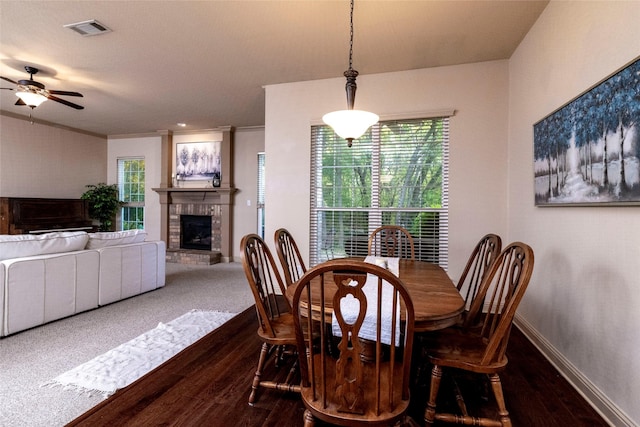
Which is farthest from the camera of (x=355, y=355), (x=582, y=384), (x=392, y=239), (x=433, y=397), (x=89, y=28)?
(x=392, y=239)

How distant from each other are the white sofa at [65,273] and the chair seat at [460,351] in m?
3.34

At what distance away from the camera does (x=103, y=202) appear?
22.1ft

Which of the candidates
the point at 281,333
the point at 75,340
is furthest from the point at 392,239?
the point at 75,340

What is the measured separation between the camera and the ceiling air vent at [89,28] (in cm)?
267

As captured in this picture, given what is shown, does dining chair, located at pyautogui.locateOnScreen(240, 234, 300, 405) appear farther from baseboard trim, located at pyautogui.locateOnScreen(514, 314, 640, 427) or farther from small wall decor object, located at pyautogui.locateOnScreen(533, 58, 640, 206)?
small wall decor object, located at pyautogui.locateOnScreen(533, 58, 640, 206)

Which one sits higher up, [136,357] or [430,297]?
[430,297]

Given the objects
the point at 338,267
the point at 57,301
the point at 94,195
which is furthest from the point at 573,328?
the point at 94,195

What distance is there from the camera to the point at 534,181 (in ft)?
8.43

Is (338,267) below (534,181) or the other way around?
below

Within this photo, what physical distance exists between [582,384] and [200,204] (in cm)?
639

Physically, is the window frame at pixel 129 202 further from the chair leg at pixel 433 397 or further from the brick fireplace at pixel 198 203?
the chair leg at pixel 433 397

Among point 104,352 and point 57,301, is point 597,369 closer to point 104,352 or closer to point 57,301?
point 104,352

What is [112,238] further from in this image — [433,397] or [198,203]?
[433,397]

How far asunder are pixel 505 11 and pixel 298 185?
2607 mm
